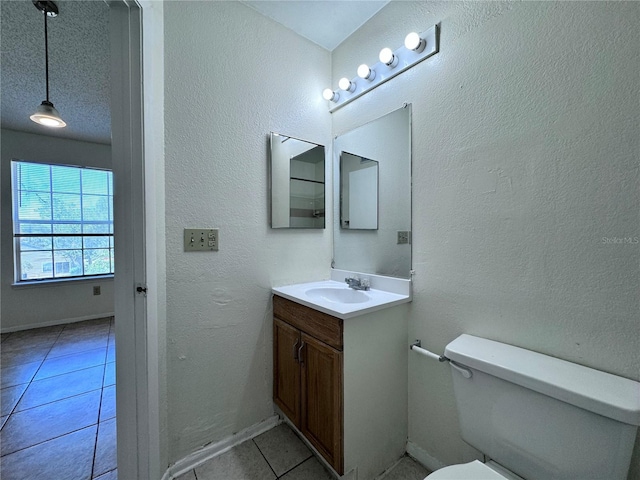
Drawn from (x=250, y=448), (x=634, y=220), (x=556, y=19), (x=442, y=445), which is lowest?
(x=250, y=448)

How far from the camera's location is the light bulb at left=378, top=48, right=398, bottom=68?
1.32 metres

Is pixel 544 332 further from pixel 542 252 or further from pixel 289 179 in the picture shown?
pixel 289 179

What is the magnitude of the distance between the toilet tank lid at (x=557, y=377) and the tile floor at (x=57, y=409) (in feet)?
5.71

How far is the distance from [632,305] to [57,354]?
3.89m

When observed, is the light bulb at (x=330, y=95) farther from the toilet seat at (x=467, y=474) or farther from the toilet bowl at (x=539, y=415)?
the toilet seat at (x=467, y=474)

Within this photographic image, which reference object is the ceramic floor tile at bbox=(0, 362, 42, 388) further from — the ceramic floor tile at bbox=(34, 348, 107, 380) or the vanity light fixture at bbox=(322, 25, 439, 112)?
the vanity light fixture at bbox=(322, 25, 439, 112)

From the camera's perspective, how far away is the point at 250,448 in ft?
4.47

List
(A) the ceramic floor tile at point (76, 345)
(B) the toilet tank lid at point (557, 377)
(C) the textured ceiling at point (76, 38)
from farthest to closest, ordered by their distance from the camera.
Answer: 1. (A) the ceramic floor tile at point (76, 345)
2. (C) the textured ceiling at point (76, 38)
3. (B) the toilet tank lid at point (557, 377)

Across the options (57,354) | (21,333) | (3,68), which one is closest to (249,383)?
(57,354)

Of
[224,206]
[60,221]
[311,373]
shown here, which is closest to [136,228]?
[224,206]

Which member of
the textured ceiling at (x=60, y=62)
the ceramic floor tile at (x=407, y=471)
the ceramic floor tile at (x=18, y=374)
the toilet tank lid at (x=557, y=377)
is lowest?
the ceramic floor tile at (x=407, y=471)

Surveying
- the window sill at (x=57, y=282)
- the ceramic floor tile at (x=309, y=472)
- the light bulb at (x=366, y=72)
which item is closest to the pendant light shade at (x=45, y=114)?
the light bulb at (x=366, y=72)

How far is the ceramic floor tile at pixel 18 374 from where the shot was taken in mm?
1907

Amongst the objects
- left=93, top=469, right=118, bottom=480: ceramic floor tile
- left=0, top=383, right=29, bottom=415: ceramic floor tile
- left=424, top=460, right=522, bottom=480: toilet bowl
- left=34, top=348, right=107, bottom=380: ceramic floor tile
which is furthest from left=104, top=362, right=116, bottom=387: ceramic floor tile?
left=424, top=460, right=522, bottom=480: toilet bowl
